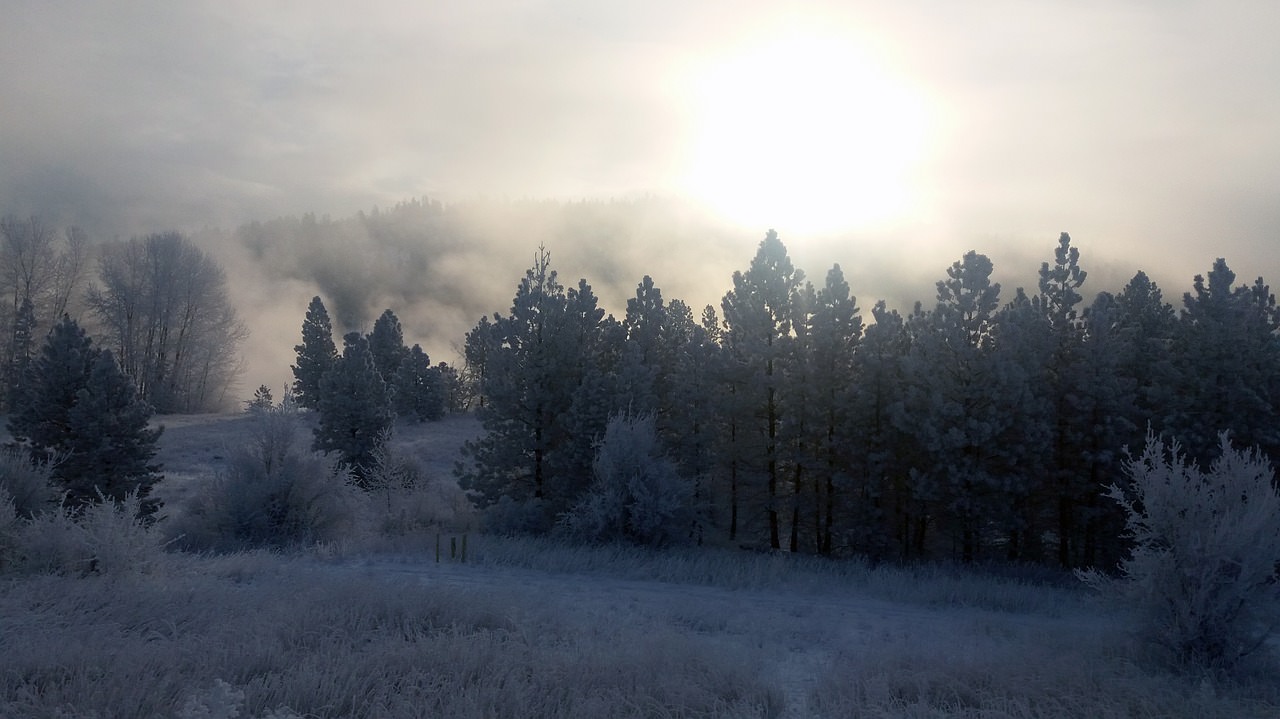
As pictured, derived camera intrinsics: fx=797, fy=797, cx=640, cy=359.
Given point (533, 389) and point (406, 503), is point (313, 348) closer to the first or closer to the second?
point (406, 503)

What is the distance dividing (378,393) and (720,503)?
18911 millimetres

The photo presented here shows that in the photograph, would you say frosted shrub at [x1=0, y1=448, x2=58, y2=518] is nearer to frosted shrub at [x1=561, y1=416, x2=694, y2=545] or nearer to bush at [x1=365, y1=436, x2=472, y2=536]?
bush at [x1=365, y1=436, x2=472, y2=536]

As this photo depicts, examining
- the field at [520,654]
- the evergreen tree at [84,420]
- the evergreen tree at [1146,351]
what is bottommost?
the field at [520,654]

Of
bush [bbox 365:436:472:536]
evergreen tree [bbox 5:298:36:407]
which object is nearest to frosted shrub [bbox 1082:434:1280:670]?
bush [bbox 365:436:472:536]

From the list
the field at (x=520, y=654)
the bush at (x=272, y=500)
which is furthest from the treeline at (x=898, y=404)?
the field at (x=520, y=654)

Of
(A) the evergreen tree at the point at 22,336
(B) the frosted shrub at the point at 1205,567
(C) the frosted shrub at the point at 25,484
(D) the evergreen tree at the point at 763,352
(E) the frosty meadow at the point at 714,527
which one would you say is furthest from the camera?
(A) the evergreen tree at the point at 22,336

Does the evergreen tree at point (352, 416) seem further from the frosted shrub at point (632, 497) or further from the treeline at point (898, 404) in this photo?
the frosted shrub at point (632, 497)

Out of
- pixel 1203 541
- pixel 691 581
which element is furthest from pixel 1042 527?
pixel 1203 541

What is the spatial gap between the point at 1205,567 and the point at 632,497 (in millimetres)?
14947

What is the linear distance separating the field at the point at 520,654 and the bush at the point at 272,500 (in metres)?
4.85

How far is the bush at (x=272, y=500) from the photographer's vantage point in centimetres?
2100

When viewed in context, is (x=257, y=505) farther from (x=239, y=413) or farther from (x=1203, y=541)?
(x=239, y=413)

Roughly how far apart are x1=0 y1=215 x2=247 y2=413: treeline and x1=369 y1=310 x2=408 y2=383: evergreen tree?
1389 centimetres

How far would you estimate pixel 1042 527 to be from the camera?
2961cm
